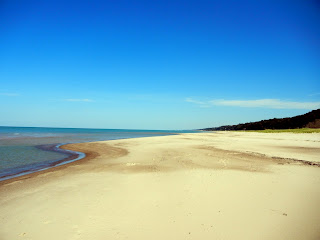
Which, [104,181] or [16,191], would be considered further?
[104,181]

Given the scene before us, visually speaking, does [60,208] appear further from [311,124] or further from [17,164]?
[311,124]

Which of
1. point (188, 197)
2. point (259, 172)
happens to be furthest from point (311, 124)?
point (188, 197)

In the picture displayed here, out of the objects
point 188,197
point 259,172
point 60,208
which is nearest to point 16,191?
point 60,208

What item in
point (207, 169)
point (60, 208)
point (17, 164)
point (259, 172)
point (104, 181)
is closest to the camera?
point (60, 208)

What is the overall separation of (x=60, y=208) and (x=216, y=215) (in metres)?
4.36

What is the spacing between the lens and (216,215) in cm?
482

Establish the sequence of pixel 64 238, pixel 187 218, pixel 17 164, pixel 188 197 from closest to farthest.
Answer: pixel 64 238, pixel 187 218, pixel 188 197, pixel 17 164

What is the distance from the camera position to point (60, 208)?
544 cm

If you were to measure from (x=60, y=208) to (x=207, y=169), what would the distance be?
687 cm

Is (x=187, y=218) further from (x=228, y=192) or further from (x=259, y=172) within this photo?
(x=259, y=172)

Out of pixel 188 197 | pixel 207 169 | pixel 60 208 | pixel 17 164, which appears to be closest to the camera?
pixel 60 208

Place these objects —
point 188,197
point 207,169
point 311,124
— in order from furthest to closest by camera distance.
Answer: point 311,124
point 207,169
point 188,197

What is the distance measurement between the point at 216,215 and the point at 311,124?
77.5 m

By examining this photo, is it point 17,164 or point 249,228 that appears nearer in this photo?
point 249,228
